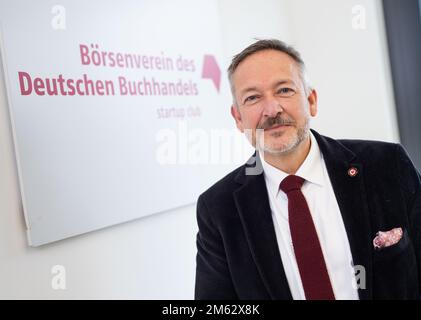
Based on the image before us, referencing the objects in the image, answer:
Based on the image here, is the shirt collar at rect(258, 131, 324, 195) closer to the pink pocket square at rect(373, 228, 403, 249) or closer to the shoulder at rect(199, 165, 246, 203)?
the shoulder at rect(199, 165, 246, 203)

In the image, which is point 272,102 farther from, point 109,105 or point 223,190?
point 109,105

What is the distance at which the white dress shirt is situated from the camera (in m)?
1.10

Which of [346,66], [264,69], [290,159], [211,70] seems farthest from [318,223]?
[346,66]

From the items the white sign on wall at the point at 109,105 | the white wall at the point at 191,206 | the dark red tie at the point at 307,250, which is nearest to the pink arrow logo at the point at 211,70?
the white sign on wall at the point at 109,105

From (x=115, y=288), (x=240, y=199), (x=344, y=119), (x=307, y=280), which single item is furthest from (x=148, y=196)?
(x=344, y=119)

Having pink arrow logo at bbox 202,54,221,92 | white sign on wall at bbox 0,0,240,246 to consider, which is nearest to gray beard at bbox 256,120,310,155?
white sign on wall at bbox 0,0,240,246

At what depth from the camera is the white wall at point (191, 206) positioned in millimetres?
1393

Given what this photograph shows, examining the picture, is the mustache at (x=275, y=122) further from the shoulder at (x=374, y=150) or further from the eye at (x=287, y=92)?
the shoulder at (x=374, y=150)

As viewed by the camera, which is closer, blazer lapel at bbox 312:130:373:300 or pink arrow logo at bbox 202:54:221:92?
blazer lapel at bbox 312:130:373:300

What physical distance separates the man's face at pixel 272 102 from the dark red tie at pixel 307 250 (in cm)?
14

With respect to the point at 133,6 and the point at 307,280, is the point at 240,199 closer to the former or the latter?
the point at 307,280

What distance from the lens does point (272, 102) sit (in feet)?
3.90

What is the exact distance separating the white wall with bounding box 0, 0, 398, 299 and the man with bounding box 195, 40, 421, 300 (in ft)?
1.66

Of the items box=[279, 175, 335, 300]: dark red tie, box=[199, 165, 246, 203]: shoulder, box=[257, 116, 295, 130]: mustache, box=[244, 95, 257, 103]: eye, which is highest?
box=[244, 95, 257, 103]: eye
